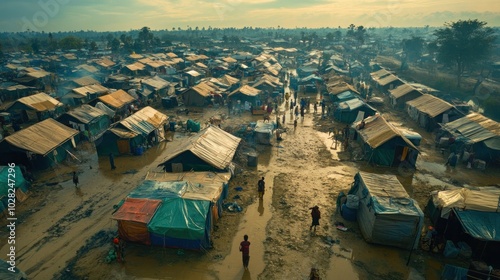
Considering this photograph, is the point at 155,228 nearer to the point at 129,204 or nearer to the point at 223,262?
the point at 129,204

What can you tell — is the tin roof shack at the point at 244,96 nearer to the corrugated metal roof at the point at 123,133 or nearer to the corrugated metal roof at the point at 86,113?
the corrugated metal roof at the point at 86,113

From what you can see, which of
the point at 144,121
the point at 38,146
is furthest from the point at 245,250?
the point at 144,121

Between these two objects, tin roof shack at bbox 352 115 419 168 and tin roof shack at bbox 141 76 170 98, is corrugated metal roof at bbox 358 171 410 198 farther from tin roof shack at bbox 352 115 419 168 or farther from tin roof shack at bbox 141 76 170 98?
tin roof shack at bbox 141 76 170 98

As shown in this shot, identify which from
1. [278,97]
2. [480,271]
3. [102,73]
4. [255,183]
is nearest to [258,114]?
[278,97]

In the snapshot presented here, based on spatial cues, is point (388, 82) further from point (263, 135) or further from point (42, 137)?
point (42, 137)

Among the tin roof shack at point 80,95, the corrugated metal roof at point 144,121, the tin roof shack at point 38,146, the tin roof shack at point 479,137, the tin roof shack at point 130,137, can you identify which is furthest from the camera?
the tin roof shack at point 80,95

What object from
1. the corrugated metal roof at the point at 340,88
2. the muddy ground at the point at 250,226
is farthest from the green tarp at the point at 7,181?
the corrugated metal roof at the point at 340,88
